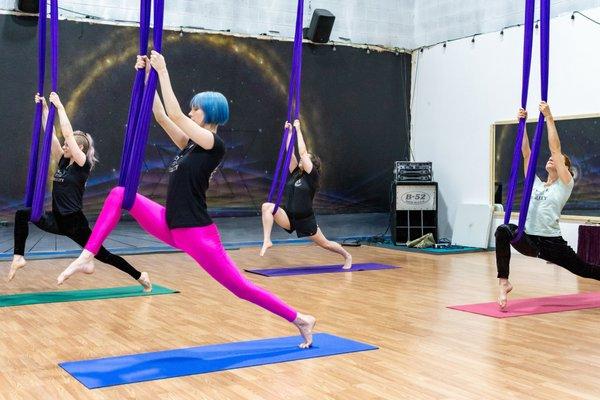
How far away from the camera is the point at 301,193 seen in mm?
6934

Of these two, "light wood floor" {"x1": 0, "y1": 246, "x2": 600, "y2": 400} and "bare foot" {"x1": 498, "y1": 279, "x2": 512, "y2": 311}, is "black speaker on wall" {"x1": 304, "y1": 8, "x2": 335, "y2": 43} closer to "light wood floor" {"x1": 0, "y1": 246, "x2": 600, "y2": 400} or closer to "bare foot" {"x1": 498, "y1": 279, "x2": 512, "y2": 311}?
"light wood floor" {"x1": 0, "y1": 246, "x2": 600, "y2": 400}

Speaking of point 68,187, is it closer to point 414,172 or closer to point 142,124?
point 142,124

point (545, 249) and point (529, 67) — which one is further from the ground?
point (529, 67)

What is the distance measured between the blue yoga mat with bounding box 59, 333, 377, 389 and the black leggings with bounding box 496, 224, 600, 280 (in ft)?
4.85

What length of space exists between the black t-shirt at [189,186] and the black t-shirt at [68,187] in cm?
218

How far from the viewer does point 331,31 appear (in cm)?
1009

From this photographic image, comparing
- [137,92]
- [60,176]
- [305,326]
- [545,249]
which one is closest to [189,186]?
[137,92]

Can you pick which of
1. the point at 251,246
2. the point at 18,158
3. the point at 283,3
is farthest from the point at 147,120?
the point at 283,3

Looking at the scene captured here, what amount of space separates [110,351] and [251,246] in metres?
5.65

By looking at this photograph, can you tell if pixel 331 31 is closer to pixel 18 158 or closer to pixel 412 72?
pixel 412 72

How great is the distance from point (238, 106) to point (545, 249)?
17.5 feet

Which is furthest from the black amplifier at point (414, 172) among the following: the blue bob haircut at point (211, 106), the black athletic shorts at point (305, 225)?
the blue bob haircut at point (211, 106)

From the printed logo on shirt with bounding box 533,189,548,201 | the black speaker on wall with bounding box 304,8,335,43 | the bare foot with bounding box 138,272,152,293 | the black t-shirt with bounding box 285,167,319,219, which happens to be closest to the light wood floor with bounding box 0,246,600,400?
the bare foot with bounding box 138,272,152,293

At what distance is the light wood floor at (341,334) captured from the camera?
3.10 m
